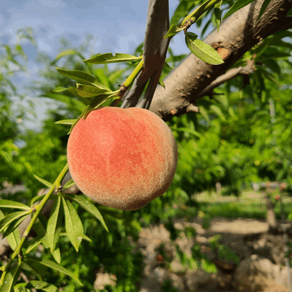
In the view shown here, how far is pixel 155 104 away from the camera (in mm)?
595

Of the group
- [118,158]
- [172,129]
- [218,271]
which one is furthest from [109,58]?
[218,271]

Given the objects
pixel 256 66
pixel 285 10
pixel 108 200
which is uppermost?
pixel 285 10

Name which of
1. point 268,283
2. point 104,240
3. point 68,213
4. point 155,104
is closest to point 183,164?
point 104,240

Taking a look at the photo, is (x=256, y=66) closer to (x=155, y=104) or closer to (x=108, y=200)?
(x=155, y=104)

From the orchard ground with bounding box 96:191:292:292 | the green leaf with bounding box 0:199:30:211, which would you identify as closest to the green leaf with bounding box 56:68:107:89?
the green leaf with bounding box 0:199:30:211

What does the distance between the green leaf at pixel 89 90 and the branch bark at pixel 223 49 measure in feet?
0.75

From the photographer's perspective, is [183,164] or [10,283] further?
[183,164]

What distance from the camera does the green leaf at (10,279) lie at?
16.3 inches

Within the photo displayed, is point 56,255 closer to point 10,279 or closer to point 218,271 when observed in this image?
point 10,279

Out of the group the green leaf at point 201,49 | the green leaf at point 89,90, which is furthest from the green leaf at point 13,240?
the green leaf at point 201,49

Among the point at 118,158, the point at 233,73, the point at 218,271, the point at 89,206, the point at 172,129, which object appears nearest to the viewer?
the point at 118,158

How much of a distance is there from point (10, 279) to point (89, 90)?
0.37 metres

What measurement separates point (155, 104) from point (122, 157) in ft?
0.88

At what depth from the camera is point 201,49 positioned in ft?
1.26
